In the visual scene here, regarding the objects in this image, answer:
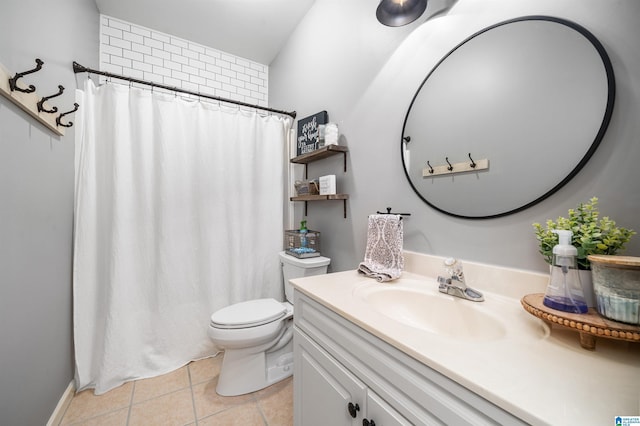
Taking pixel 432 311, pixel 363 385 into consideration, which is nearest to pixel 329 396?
pixel 363 385

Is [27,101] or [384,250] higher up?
[27,101]

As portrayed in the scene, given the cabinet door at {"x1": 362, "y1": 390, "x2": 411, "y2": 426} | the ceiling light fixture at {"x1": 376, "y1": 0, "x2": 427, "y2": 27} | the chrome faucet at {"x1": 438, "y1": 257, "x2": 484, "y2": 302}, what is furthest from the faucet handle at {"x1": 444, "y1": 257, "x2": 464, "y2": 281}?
the ceiling light fixture at {"x1": 376, "y1": 0, "x2": 427, "y2": 27}

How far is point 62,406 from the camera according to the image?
130 cm

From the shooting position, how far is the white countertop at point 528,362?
1.24 feet

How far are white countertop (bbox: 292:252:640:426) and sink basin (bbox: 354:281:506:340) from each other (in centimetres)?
2

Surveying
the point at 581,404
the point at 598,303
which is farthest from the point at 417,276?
the point at 581,404

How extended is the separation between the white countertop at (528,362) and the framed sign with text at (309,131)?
1.27 meters

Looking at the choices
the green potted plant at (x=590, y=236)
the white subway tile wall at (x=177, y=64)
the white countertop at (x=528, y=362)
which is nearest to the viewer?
the white countertop at (x=528, y=362)

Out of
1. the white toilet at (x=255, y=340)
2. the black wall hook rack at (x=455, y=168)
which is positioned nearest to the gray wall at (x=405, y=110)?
the black wall hook rack at (x=455, y=168)

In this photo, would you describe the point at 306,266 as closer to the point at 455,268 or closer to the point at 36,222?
the point at 455,268

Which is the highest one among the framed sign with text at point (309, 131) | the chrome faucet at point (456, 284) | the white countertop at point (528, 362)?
the framed sign with text at point (309, 131)

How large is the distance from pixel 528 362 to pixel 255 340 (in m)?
1.32

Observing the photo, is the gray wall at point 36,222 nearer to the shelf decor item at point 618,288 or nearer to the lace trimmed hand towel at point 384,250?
the lace trimmed hand towel at point 384,250

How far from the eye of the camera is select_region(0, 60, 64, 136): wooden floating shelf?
2.63 feet
